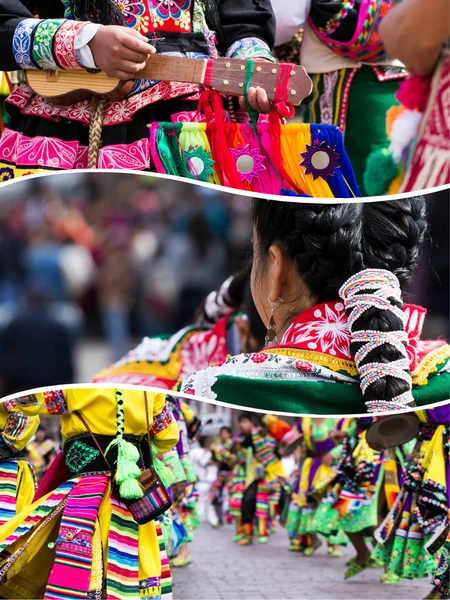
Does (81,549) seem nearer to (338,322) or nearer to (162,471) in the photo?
(162,471)

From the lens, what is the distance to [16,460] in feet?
16.5

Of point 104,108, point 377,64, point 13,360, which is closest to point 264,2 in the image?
point 104,108

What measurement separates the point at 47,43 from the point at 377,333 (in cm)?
139

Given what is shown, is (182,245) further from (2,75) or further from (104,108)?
(2,75)

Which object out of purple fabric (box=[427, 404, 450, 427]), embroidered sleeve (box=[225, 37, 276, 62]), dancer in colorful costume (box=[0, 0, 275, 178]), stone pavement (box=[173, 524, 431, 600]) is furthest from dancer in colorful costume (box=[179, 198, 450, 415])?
stone pavement (box=[173, 524, 431, 600])

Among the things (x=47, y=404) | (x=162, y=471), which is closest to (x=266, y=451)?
(x=162, y=471)

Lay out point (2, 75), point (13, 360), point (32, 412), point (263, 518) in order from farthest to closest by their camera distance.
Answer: point (263, 518)
point (2, 75)
point (32, 412)
point (13, 360)

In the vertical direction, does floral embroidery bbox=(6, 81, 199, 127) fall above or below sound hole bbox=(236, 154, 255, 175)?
above

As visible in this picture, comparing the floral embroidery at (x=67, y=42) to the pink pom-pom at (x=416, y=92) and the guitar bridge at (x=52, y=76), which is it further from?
the pink pom-pom at (x=416, y=92)

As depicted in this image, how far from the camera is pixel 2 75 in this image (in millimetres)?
4957

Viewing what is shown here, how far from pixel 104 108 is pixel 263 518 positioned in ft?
29.3

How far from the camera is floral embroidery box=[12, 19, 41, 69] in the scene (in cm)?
303

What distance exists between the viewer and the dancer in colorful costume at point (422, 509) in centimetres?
596

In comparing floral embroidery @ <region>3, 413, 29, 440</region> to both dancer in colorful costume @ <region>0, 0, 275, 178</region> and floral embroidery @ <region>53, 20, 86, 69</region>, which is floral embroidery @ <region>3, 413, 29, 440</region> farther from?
floral embroidery @ <region>53, 20, 86, 69</region>
